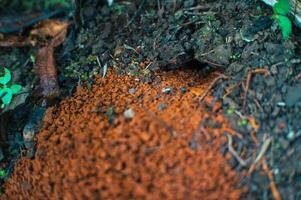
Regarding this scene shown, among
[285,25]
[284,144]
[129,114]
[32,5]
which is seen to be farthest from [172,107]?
[32,5]

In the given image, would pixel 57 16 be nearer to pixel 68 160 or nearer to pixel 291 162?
pixel 68 160

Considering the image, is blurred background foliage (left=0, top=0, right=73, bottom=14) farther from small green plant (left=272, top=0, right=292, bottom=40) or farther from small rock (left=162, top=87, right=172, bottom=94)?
small green plant (left=272, top=0, right=292, bottom=40)

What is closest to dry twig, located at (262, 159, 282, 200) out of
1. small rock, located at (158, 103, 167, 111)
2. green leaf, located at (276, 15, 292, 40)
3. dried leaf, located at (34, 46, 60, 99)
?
small rock, located at (158, 103, 167, 111)

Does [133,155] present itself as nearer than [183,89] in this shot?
Yes

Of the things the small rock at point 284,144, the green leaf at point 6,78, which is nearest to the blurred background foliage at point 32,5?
the green leaf at point 6,78

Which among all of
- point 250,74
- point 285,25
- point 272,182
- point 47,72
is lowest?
point 272,182

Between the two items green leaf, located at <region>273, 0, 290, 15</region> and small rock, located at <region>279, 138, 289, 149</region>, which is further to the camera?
green leaf, located at <region>273, 0, 290, 15</region>

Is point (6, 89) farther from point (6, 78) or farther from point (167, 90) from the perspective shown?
point (167, 90)

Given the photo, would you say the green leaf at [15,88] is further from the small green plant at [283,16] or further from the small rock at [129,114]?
the small green plant at [283,16]
